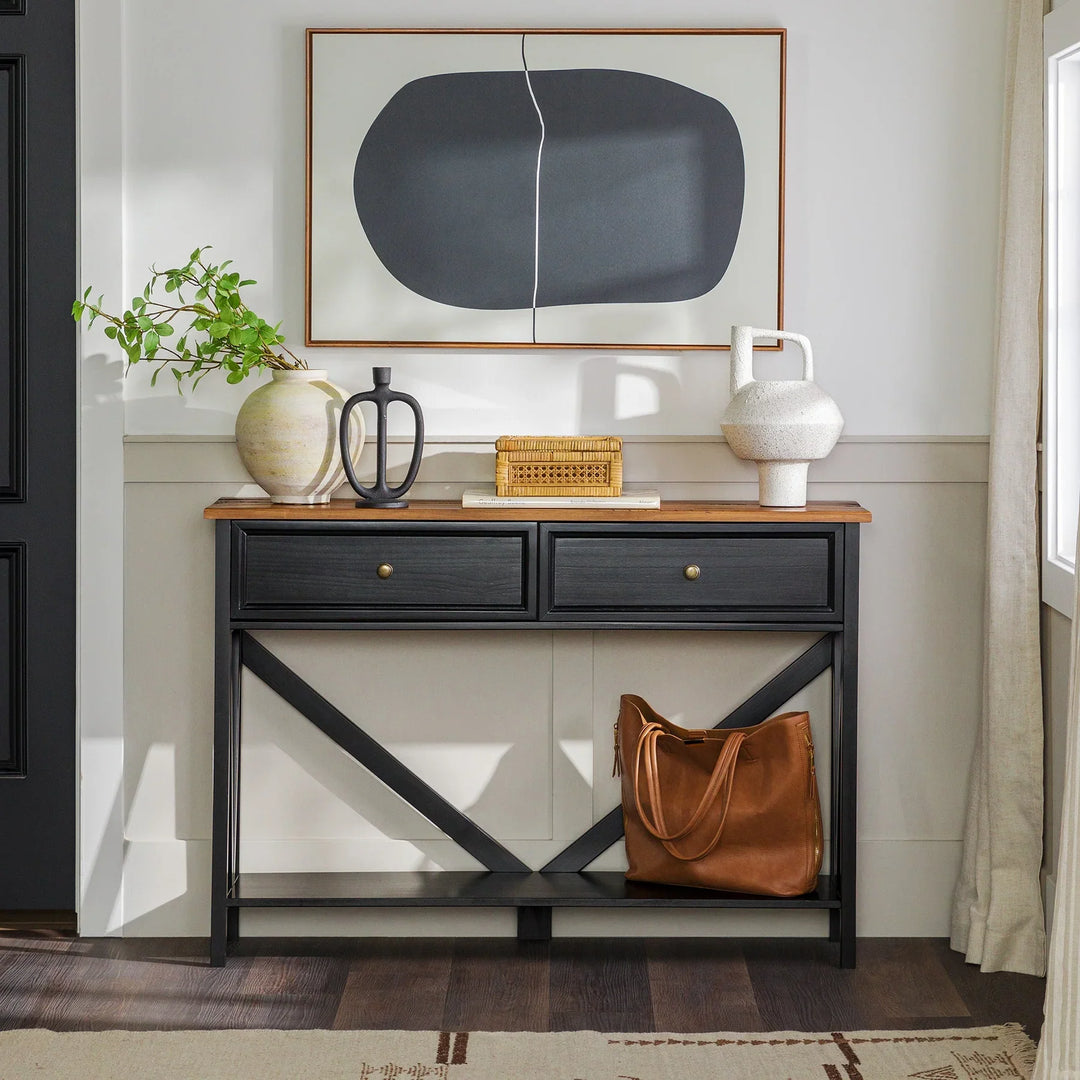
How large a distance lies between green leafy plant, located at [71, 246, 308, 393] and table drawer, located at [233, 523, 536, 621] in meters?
0.33

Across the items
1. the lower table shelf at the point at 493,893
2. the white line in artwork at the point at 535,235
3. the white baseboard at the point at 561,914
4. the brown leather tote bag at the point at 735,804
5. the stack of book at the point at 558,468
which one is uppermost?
the white line in artwork at the point at 535,235

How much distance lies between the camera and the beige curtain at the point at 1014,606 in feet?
7.50

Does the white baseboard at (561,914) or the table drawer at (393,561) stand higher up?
the table drawer at (393,561)

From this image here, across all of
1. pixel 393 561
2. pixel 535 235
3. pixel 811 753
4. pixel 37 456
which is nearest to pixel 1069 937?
pixel 811 753

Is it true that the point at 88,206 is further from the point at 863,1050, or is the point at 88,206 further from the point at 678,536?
the point at 863,1050

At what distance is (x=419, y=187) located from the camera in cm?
240

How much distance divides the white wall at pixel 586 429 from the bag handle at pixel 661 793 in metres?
0.20

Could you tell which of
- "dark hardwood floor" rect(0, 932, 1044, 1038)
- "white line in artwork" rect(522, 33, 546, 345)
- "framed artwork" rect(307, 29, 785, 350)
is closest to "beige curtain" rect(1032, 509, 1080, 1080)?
"dark hardwood floor" rect(0, 932, 1044, 1038)

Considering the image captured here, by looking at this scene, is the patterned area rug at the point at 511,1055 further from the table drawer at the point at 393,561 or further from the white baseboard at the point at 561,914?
the table drawer at the point at 393,561

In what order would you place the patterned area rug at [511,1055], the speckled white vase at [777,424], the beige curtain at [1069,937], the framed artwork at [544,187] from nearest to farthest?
the beige curtain at [1069,937]
the patterned area rug at [511,1055]
the speckled white vase at [777,424]
the framed artwork at [544,187]

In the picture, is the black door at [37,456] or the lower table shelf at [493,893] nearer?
the lower table shelf at [493,893]

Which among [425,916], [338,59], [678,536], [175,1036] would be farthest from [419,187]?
[175,1036]

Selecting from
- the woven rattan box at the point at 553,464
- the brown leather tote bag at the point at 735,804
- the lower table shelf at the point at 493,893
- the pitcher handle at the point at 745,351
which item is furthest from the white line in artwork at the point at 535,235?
the lower table shelf at the point at 493,893

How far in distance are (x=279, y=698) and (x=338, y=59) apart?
4.34 feet
